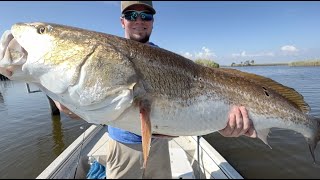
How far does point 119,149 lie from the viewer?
10.9ft

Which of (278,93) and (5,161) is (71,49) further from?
(5,161)

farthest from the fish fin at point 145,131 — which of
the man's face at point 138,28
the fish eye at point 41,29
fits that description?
the man's face at point 138,28

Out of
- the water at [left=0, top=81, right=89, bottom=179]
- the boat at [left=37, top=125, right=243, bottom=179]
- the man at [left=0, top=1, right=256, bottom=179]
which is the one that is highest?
the man at [left=0, top=1, right=256, bottom=179]

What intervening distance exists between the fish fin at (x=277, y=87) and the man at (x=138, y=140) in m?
0.47

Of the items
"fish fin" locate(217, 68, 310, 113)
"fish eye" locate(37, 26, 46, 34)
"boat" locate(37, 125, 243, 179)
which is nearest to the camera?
"fish eye" locate(37, 26, 46, 34)

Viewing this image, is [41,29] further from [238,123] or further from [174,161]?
[174,161]

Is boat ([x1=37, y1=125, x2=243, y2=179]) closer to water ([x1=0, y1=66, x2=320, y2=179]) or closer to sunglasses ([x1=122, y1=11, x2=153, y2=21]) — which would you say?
water ([x1=0, y1=66, x2=320, y2=179])

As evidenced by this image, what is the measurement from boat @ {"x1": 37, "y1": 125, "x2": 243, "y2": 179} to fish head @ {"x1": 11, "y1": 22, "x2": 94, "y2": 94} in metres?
2.18

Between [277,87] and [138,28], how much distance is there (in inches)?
74.5

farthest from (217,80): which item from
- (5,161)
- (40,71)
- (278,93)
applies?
(5,161)

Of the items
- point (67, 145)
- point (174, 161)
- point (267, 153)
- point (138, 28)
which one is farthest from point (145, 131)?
point (67, 145)

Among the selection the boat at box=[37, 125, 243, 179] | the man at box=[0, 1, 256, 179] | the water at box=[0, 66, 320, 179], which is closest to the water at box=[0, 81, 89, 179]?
the water at box=[0, 66, 320, 179]

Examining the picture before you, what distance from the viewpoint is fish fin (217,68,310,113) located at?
10.6ft

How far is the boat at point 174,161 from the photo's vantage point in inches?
163
